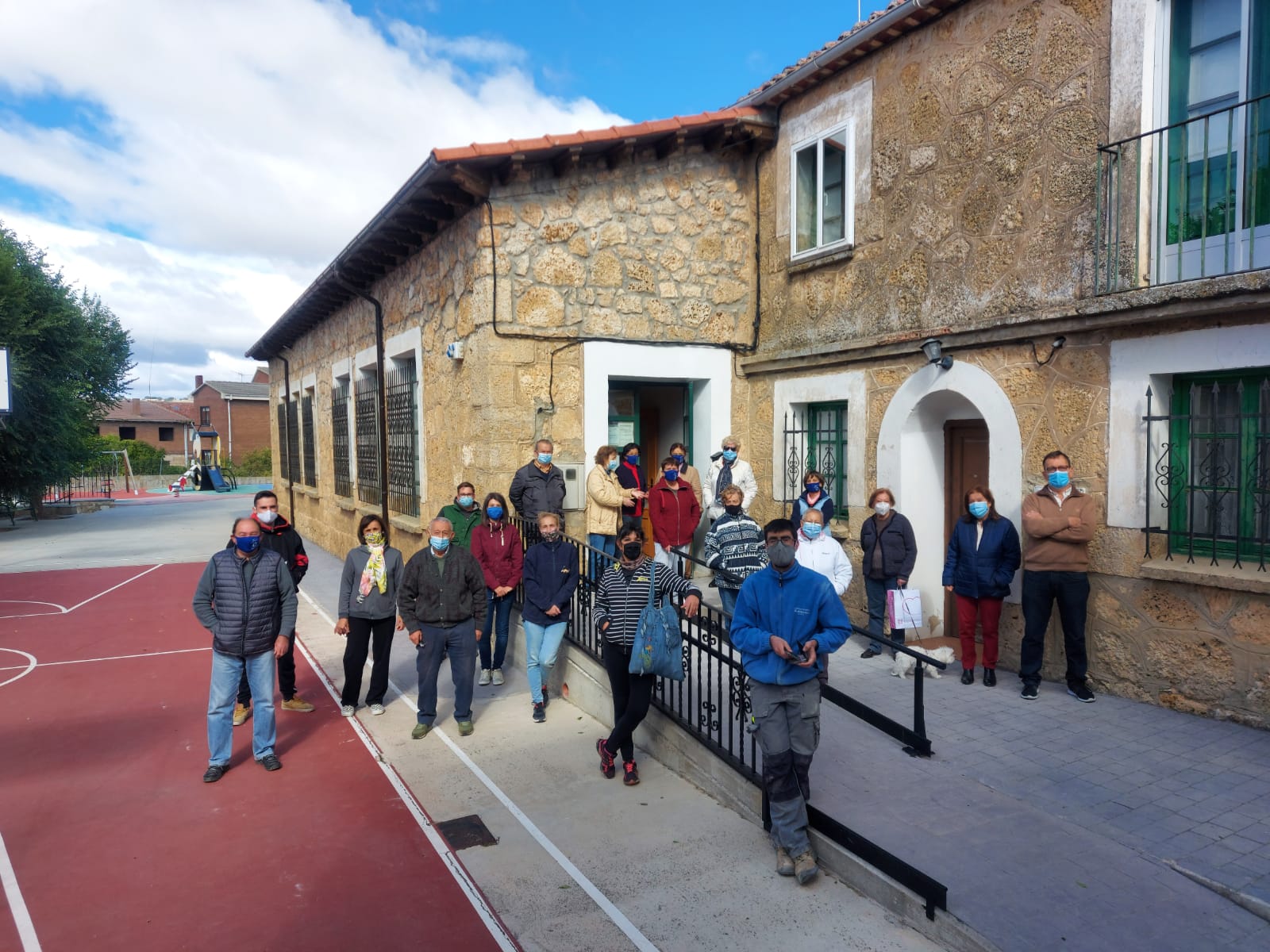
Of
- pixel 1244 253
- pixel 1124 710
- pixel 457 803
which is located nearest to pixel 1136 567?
pixel 1124 710

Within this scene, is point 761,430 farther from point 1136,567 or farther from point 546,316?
point 1136,567

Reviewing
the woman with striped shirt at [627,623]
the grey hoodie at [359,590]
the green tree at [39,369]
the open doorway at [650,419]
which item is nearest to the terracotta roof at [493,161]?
the open doorway at [650,419]

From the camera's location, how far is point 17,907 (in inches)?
159

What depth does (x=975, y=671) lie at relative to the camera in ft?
23.2

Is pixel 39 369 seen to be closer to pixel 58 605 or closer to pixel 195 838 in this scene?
pixel 58 605

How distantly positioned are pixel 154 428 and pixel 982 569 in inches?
2671

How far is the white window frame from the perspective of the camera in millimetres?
8312

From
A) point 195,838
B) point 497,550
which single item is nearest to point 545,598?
point 497,550

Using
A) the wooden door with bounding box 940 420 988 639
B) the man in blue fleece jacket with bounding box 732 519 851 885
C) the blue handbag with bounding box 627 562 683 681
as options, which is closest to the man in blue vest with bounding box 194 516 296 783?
the blue handbag with bounding box 627 562 683 681

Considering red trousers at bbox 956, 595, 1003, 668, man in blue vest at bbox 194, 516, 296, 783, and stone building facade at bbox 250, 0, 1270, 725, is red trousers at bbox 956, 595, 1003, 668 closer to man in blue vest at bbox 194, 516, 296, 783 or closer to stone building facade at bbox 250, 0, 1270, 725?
stone building facade at bbox 250, 0, 1270, 725

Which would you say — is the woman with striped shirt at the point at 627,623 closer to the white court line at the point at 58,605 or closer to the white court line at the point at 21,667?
the white court line at the point at 21,667

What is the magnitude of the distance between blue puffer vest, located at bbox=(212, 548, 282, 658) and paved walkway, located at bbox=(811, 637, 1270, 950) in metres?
3.80

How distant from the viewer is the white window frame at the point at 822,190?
27.3 feet

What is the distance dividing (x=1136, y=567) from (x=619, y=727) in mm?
3904
